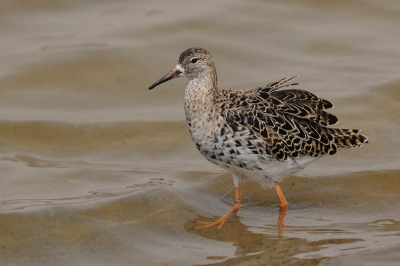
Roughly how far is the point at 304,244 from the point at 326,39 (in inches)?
336

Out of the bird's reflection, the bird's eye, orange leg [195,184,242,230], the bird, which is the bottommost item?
the bird's reflection

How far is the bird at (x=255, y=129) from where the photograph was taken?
10062 millimetres

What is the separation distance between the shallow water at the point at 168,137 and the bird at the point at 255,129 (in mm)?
739

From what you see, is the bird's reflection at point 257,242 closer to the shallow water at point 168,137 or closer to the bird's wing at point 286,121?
the shallow water at point 168,137

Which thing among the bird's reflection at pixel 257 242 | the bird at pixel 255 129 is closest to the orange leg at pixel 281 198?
the bird at pixel 255 129

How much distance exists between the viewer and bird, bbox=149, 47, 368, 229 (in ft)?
33.0

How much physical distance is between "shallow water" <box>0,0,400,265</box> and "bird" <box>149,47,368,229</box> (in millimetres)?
739

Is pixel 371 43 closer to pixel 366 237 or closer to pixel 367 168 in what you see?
pixel 367 168

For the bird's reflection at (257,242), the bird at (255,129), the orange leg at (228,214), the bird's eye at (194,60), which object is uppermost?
the bird's eye at (194,60)

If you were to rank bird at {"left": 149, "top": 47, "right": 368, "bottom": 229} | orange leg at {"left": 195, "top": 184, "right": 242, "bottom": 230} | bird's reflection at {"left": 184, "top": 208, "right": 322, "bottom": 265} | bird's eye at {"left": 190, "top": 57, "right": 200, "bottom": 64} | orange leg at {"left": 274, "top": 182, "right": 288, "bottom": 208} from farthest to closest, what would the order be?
bird's eye at {"left": 190, "top": 57, "right": 200, "bottom": 64}, orange leg at {"left": 274, "top": 182, "right": 288, "bottom": 208}, orange leg at {"left": 195, "top": 184, "right": 242, "bottom": 230}, bird at {"left": 149, "top": 47, "right": 368, "bottom": 229}, bird's reflection at {"left": 184, "top": 208, "right": 322, "bottom": 265}

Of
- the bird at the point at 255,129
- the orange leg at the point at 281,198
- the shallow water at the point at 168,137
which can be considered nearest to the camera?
the shallow water at the point at 168,137

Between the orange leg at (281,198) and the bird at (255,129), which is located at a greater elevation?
the bird at (255,129)

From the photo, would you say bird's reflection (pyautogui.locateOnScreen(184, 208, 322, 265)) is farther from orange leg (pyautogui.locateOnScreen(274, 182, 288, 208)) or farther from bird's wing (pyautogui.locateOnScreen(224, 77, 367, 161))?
bird's wing (pyautogui.locateOnScreen(224, 77, 367, 161))

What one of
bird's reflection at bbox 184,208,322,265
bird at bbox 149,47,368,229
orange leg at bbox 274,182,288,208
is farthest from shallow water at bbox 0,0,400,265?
bird at bbox 149,47,368,229
